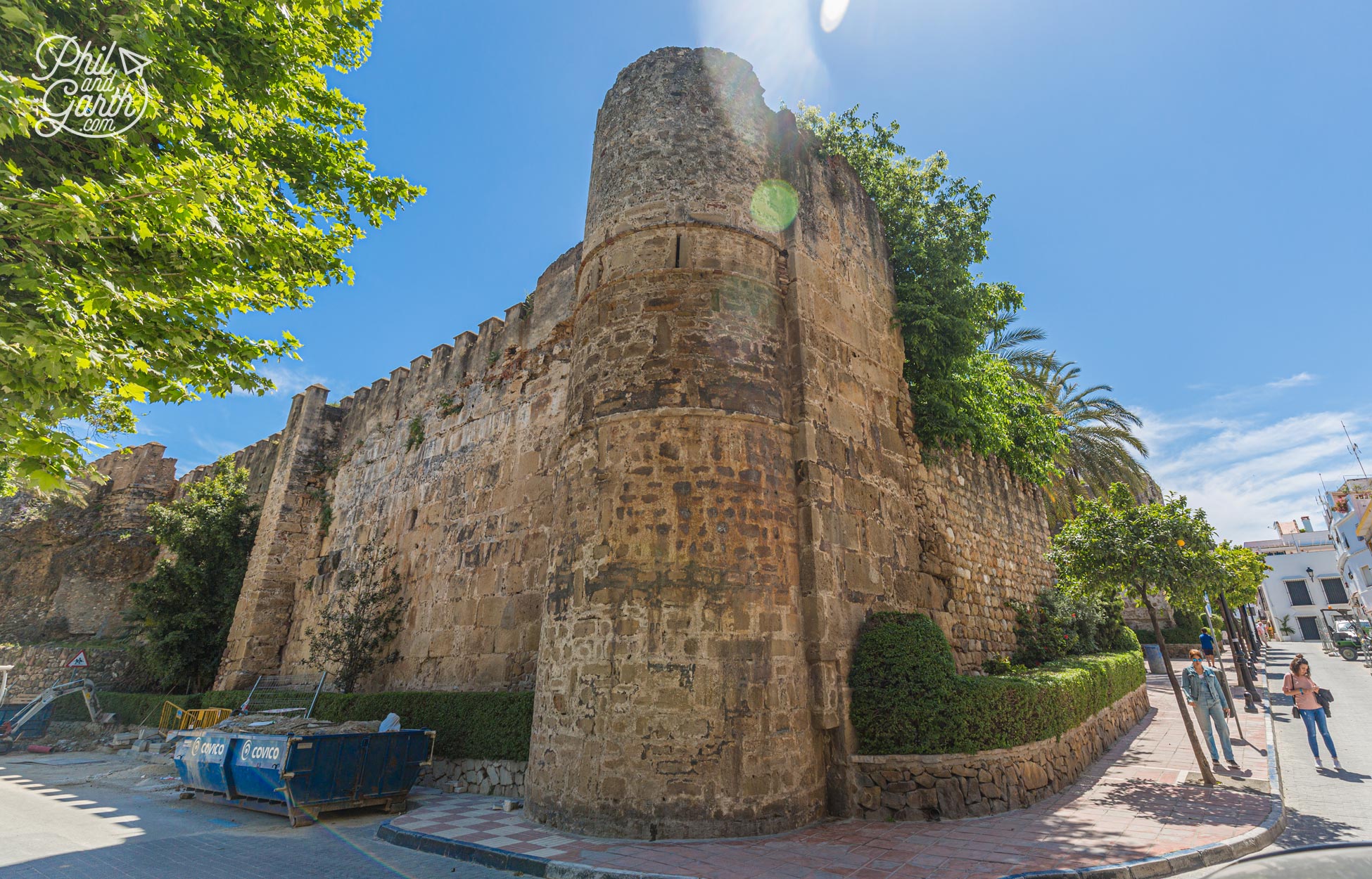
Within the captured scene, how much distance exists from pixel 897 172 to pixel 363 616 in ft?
49.0

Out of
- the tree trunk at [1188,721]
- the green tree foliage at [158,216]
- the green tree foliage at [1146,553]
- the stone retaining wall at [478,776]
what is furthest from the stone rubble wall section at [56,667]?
the tree trunk at [1188,721]

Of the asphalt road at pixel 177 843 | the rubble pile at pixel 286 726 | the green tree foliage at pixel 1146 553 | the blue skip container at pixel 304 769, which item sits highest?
the green tree foliage at pixel 1146 553

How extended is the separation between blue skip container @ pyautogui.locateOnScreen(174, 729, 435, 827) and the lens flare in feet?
28.2

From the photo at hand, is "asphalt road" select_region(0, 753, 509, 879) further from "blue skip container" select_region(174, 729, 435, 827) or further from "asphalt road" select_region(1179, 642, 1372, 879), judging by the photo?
"asphalt road" select_region(1179, 642, 1372, 879)

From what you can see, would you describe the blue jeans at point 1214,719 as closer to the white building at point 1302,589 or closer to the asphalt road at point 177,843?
the asphalt road at point 177,843

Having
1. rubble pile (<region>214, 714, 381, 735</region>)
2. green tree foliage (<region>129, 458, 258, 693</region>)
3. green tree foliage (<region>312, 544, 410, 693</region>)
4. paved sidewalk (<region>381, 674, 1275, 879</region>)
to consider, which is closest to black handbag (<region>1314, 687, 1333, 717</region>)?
paved sidewalk (<region>381, 674, 1275, 879</region>)

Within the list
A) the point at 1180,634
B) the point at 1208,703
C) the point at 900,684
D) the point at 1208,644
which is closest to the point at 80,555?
the point at 900,684

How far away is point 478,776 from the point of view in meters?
9.54

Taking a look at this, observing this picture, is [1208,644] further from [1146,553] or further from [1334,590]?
[1334,590]

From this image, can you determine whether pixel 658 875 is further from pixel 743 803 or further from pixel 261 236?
pixel 261 236

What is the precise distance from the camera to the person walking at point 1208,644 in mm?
18283

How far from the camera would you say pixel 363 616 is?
13.9 m

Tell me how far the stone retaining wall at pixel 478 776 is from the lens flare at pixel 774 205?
8.35 meters

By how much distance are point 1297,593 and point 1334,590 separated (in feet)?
7.32
